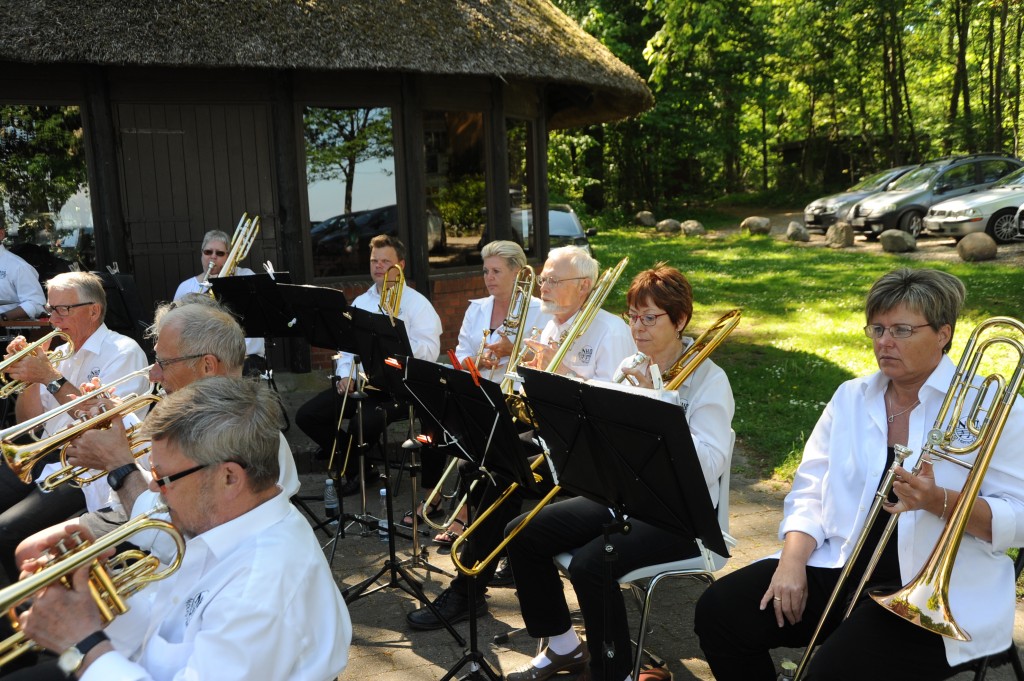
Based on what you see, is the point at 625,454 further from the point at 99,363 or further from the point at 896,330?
the point at 99,363

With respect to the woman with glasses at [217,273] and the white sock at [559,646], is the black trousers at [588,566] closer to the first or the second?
the white sock at [559,646]

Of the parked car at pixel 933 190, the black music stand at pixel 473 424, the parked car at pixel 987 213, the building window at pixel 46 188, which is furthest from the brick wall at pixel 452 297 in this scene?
the parked car at pixel 933 190

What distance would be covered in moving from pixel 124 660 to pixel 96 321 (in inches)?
116

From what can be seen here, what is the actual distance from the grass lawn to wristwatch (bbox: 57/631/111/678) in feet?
15.9

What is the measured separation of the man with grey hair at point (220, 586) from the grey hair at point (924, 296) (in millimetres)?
2075

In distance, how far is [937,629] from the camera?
8.12 ft

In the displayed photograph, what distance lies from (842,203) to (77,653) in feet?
68.4

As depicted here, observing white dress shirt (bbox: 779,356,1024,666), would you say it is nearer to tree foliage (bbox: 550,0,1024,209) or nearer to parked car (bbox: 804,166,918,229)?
parked car (bbox: 804,166,918,229)

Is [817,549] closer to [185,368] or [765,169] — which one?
[185,368]

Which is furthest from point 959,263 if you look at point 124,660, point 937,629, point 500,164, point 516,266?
point 124,660

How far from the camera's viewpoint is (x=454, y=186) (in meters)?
9.19

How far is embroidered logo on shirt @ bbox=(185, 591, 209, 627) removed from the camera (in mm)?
2172

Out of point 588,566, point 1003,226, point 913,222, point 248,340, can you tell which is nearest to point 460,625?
point 588,566

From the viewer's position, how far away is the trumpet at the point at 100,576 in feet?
6.39
